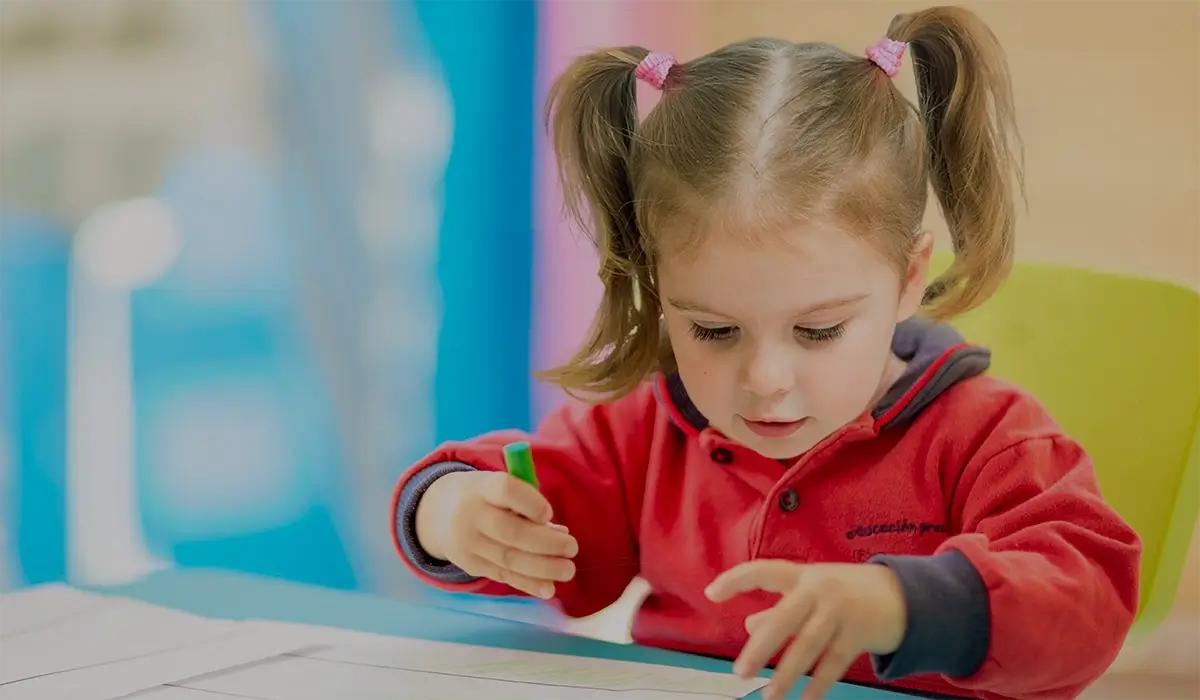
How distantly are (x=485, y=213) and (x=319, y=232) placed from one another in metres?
0.24

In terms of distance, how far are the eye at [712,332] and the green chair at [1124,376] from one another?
28cm

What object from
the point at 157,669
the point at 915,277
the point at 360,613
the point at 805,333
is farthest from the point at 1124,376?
the point at 157,669

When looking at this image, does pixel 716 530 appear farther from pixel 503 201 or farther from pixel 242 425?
pixel 503 201

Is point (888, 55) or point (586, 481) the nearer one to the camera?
point (888, 55)

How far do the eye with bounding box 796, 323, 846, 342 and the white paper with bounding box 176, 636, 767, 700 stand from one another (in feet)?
Answer: 0.62

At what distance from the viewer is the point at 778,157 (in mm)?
762

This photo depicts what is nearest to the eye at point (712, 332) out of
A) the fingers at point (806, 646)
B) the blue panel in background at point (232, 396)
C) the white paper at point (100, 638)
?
the fingers at point (806, 646)

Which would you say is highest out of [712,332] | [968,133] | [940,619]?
[968,133]

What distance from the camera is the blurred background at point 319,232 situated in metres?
1.52

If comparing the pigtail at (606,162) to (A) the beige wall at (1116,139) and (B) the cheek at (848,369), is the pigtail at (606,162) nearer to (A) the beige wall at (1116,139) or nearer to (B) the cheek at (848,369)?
(B) the cheek at (848,369)

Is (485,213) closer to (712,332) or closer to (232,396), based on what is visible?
(232,396)

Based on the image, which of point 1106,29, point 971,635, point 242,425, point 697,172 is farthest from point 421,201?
point 971,635

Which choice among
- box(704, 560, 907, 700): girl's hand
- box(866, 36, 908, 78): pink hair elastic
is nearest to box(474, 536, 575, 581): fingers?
box(704, 560, 907, 700): girl's hand

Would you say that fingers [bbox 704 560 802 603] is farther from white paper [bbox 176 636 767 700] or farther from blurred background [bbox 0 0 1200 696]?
blurred background [bbox 0 0 1200 696]
